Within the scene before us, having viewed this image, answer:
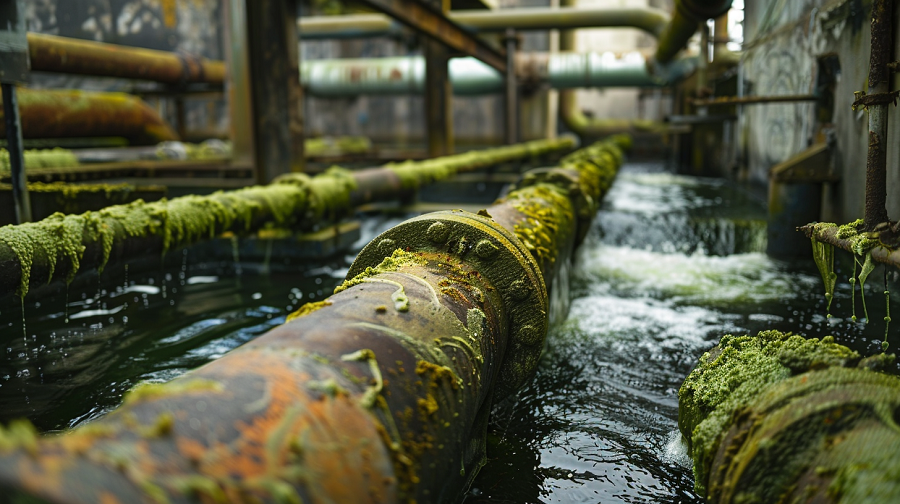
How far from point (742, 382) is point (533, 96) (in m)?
14.9

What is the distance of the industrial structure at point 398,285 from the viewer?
950mm

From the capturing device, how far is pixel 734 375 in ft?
5.27

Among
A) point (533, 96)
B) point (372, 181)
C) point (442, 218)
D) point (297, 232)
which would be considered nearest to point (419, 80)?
point (533, 96)

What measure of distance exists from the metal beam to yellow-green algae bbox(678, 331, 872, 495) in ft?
17.4

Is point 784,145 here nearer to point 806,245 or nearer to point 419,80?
point 806,245

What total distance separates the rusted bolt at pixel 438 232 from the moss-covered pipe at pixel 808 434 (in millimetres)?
865

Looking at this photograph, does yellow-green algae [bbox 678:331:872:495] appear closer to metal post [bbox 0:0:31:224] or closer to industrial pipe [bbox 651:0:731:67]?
metal post [bbox 0:0:31:224]

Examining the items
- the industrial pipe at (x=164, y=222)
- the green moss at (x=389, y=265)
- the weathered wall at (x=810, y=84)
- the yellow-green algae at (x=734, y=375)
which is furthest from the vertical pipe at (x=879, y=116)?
the industrial pipe at (x=164, y=222)

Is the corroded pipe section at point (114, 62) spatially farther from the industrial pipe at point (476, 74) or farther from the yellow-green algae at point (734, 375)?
the yellow-green algae at point (734, 375)

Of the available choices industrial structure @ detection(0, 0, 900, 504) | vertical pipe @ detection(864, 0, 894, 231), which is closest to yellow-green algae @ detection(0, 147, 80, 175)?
industrial structure @ detection(0, 0, 900, 504)

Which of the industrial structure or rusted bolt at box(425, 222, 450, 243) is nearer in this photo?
the industrial structure

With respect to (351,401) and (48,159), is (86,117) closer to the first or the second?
(48,159)

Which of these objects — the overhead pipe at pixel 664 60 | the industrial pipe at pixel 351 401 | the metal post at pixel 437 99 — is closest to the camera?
the industrial pipe at pixel 351 401

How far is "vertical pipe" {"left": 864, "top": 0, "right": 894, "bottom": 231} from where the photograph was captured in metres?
2.10
